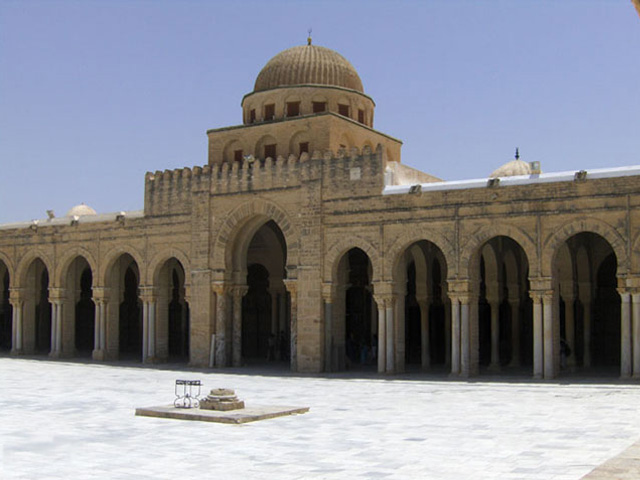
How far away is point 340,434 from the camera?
37.1 ft

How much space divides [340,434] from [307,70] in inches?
692

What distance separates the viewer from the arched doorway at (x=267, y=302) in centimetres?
2784

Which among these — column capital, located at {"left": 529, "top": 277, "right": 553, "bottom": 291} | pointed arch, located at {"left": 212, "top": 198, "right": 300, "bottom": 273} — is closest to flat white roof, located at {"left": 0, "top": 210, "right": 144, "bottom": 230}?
pointed arch, located at {"left": 212, "top": 198, "right": 300, "bottom": 273}

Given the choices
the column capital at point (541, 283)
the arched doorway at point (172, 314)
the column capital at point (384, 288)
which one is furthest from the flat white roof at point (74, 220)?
the column capital at point (541, 283)

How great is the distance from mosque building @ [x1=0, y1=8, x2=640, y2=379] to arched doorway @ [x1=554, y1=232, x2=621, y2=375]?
0.06 metres

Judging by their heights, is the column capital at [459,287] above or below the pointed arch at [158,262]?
below

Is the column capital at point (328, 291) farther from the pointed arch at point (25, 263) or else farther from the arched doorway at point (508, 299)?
the pointed arch at point (25, 263)

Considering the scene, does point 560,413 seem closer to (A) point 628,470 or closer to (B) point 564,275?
(A) point 628,470

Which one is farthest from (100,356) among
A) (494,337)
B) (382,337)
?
(494,337)

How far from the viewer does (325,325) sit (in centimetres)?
2270

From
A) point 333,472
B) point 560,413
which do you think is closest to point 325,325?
point 560,413

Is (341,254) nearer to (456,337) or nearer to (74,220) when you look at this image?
(456,337)

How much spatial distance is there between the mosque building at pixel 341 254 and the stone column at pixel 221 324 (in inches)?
2.7

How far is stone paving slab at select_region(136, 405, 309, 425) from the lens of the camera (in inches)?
492
